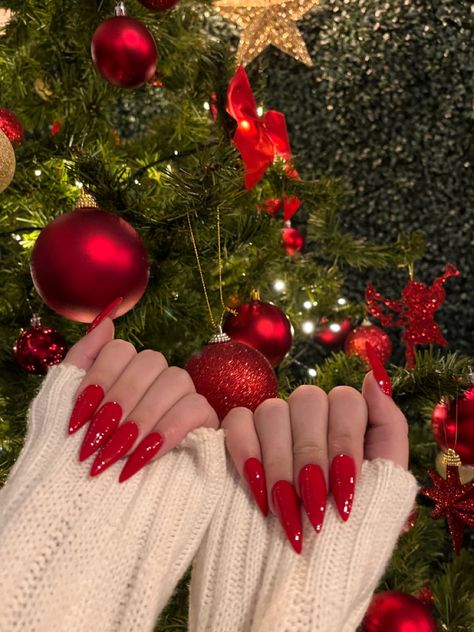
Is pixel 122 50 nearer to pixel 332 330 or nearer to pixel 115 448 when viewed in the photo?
pixel 115 448

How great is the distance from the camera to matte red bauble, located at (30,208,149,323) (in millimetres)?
705

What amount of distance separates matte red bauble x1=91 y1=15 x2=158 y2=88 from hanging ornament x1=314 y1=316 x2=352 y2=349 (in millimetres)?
896

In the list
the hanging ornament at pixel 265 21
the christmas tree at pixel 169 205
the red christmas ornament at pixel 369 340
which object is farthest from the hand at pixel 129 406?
the hanging ornament at pixel 265 21

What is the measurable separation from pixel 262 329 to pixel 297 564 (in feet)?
1.76

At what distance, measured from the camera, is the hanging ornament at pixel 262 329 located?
936 mm

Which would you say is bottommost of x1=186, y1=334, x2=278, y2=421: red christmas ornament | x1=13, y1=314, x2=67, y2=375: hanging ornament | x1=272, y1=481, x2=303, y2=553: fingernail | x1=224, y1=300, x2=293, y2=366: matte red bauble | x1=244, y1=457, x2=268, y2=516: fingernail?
x1=13, y1=314, x2=67, y2=375: hanging ornament

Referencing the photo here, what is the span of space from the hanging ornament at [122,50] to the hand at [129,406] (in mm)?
533

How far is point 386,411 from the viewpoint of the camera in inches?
19.3

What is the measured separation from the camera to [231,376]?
0.64 metres

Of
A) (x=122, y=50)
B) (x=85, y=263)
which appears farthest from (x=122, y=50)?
(x=85, y=263)

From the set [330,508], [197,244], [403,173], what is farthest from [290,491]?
[403,173]

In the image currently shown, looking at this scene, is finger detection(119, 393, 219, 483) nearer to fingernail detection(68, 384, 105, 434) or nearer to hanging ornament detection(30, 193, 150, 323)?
fingernail detection(68, 384, 105, 434)

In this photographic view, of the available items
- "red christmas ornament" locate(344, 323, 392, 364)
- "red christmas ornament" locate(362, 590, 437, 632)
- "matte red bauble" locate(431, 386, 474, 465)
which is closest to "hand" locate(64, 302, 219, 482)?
"matte red bauble" locate(431, 386, 474, 465)

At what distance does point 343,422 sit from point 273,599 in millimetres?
141
